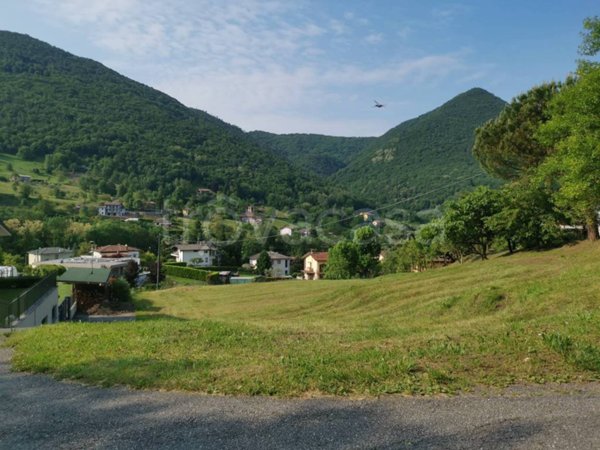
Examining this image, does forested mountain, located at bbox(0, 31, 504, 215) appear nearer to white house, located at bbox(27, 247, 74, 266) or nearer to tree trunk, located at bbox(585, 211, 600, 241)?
white house, located at bbox(27, 247, 74, 266)

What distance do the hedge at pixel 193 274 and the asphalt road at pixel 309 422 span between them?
53519 mm

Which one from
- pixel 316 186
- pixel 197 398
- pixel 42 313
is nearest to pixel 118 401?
pixel 197 398

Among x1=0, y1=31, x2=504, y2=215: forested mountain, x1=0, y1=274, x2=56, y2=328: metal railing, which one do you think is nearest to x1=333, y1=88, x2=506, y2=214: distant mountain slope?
x1=0, y1=31, x2=504, y2=215: forested mountain

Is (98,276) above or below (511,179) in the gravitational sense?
below

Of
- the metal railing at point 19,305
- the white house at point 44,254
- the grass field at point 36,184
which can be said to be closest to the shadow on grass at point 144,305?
the metal railing at point 19,305

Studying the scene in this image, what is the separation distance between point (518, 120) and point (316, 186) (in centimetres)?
14458

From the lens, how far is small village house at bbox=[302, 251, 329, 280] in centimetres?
8361

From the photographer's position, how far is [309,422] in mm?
5020

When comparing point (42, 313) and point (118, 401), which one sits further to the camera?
point (42, 313)

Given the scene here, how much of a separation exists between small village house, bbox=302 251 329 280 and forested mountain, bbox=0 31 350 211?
184 feet

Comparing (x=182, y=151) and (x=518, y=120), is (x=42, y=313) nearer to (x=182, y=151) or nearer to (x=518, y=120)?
(x=518, y=120)

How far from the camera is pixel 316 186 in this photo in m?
172

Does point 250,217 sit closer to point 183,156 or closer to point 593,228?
point 183,156

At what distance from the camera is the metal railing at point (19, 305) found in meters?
15.8
